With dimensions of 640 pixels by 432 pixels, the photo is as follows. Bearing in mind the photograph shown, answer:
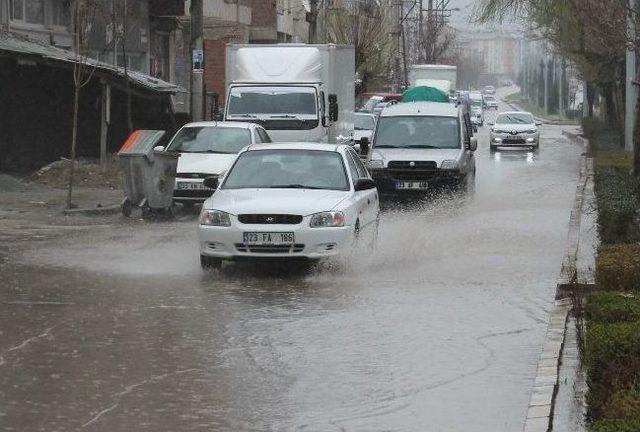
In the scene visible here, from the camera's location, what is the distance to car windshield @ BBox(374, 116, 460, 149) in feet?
90.6

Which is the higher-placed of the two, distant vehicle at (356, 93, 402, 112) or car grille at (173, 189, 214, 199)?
distant vehicle at (356, 93, 402, 112)

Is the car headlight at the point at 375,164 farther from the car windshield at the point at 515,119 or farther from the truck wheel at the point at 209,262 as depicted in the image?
the car windshield at the point at 515,119

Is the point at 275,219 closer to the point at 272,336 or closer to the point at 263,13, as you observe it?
the point at 272,336

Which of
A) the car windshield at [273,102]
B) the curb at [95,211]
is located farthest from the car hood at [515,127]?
the curb at [95,211]

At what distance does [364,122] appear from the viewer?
49.7 m

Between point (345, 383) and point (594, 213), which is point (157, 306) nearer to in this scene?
point (345, 383)

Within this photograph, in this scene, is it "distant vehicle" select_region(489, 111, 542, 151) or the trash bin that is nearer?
the trash bin

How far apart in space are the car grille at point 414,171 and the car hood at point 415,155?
111 millimetres

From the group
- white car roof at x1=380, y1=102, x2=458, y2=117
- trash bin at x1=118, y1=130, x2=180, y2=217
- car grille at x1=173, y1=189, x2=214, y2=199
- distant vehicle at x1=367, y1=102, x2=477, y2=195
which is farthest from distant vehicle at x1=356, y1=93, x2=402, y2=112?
trash bin at x1=118, y1=130, x2=180, y2=217

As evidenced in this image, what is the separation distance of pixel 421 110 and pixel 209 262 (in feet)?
43.5

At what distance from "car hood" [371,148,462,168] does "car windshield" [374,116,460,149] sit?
0.36 m

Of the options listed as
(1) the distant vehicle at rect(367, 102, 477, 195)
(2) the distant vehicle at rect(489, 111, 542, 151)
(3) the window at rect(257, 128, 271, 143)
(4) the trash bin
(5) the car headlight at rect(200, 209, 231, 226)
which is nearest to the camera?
(5) the car headlight at rect(200, 209, 231, 226)

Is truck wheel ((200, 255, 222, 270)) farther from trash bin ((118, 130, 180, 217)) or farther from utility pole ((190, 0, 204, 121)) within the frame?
utility pole ((190, 0, 204, 121))

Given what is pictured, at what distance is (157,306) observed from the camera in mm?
13188
